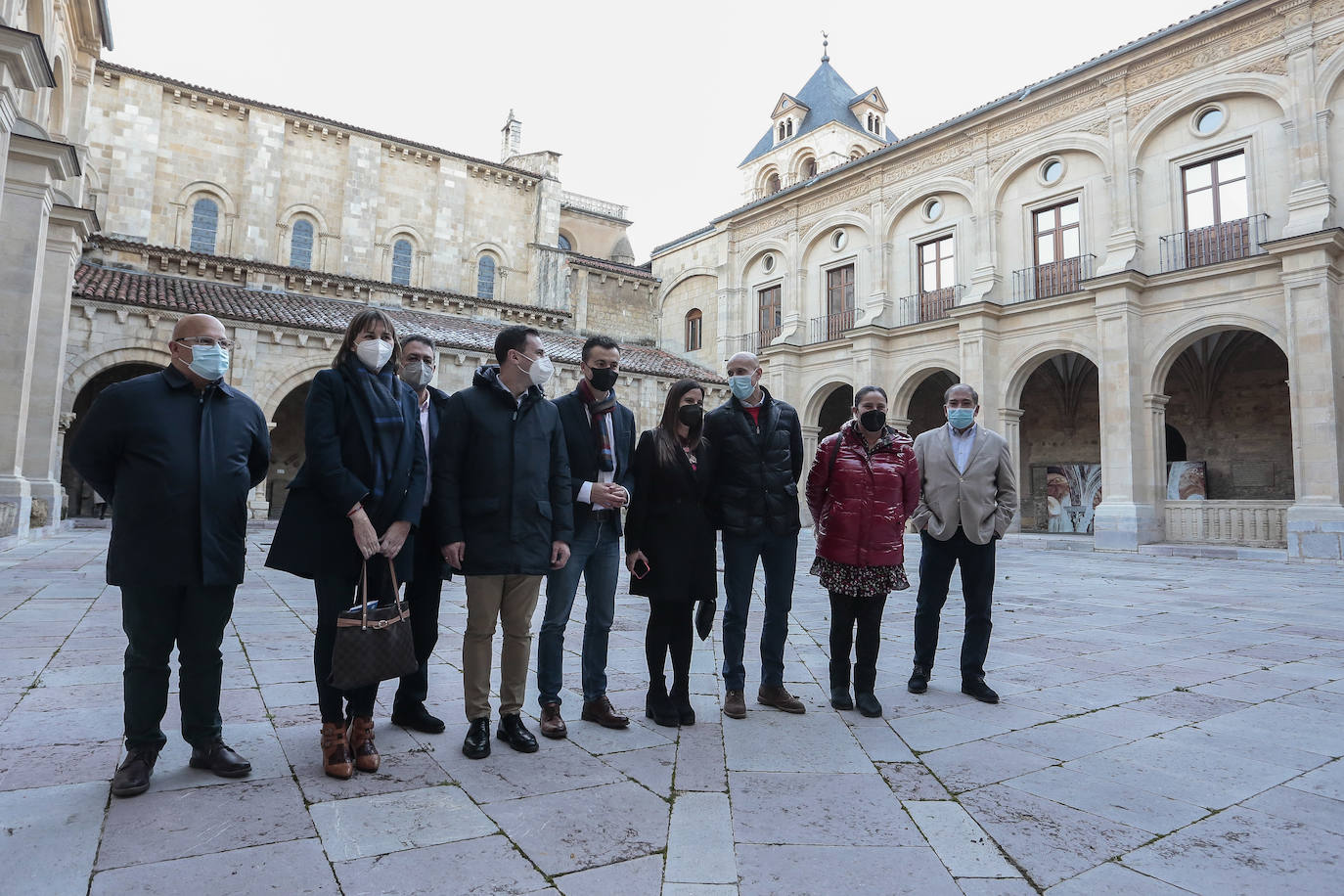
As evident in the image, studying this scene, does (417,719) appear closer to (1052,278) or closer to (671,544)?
(671,544)

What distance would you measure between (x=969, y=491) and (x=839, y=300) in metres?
21.3

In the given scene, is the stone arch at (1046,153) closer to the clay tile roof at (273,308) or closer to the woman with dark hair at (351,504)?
the clay tile roof at (273,308)

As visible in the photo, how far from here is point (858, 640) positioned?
4039 mm

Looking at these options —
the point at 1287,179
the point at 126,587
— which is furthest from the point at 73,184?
the point at 1287,179

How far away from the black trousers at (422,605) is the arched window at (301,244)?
2300 centimetres

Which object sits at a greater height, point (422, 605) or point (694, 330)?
point (694, 330)

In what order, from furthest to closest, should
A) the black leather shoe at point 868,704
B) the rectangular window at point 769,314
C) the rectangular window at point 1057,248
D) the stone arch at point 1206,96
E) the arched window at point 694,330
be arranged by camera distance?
the arched window at point 694,330
the rectangular window at point 769,314
the rectangular window at point 1057,248
the stone arch at point 1206,96
the black leather shoe at point 868,704

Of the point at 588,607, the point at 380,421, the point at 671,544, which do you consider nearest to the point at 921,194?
the point at 671,544

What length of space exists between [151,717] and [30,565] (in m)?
7.97

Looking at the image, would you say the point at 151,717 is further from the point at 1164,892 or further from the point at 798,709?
the point at 1164,892

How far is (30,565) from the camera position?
28.1ft

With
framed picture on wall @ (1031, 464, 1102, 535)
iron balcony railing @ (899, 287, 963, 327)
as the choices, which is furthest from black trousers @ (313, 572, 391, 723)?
framed picture on wall @ (1031, 464, 1102, 535)

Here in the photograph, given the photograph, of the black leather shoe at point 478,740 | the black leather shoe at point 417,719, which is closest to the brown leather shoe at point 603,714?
the black leather shoe at point 478,740

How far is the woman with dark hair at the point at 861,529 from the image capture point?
3.94 m
